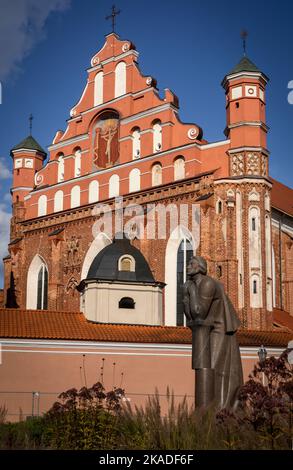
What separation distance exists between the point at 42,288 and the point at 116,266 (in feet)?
25.3

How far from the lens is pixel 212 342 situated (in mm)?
9867

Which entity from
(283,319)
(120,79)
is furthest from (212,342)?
(120,79)

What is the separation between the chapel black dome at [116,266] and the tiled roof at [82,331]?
4.47 metres

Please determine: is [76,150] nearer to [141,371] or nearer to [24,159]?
[24,159]

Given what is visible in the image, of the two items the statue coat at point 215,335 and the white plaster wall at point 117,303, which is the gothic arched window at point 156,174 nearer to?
the white plaster wall at point 117,303

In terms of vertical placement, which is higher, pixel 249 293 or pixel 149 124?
pixel 149 124

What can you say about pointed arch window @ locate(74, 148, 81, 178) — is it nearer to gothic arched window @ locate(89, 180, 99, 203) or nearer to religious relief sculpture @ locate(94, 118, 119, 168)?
religious relief sculpture @ locate(94, 118, 119, 168)

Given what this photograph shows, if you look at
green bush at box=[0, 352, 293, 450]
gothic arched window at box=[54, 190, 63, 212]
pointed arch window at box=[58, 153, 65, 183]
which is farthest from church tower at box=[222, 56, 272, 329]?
green bush at box=[0, 352, 293, 450]

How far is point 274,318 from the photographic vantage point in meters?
27.2

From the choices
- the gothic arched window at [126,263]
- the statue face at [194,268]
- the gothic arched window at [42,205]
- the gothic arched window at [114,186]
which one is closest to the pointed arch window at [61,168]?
the gothic arched window at [42,205]

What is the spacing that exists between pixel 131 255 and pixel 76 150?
8968 millimetres

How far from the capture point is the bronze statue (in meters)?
9.66

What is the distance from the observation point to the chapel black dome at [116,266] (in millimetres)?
27344
